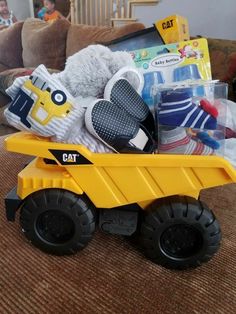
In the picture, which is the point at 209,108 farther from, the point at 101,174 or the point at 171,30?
the point at 171,30

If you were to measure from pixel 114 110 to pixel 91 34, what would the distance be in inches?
52.0

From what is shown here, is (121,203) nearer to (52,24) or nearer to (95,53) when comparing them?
(95,53)

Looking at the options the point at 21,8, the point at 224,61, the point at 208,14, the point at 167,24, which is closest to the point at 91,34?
the point at 208,14

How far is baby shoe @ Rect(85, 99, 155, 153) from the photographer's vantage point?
0.46 m

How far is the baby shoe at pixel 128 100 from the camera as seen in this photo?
1.64 ft

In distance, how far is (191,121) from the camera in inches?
19.4

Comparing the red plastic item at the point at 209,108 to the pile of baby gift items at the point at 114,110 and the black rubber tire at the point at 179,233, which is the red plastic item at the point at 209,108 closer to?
the pile of baby gift items at the point at 114,110

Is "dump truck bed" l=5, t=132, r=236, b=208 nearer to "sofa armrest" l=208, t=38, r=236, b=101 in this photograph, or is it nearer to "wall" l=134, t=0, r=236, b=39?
"sofa armrest" l=208, t=38, r=236, b=101

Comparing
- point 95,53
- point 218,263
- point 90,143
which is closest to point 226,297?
point 218,263

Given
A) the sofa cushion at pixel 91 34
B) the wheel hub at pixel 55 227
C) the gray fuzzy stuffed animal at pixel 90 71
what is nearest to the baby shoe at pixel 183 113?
the gray fuzzy stuffed animal at pixel 90 71

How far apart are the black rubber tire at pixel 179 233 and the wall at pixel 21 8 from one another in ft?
9.56

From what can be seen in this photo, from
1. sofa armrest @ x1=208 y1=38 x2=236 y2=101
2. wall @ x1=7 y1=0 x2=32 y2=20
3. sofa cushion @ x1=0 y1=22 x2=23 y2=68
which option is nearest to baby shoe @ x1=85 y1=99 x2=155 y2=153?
sofa armrest @ x1=208 y1=38 x2=236 y2=101

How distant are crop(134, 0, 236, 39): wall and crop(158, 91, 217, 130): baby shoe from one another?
1294mm

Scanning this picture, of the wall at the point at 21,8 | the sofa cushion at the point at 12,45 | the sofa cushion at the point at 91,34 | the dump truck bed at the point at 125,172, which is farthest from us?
the wall at the point at 21,8
